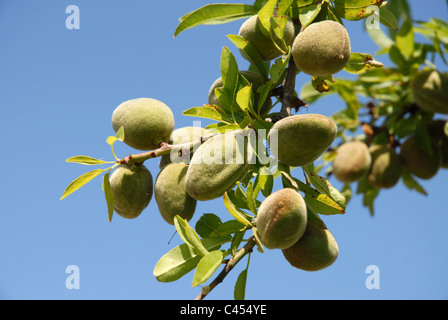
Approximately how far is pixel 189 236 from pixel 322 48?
0.61 metres

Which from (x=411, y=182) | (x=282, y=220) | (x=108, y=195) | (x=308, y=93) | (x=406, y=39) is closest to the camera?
→ (x=282, y=220)

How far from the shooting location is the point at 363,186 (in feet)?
9.87

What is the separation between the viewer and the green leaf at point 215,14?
135 centimetres

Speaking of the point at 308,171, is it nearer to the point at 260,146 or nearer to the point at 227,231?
the point at 260,146

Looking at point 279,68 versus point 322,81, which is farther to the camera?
point 322,81

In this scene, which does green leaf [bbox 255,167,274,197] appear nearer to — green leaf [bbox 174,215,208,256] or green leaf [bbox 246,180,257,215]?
green leaf [bbox 246,180,257,215]

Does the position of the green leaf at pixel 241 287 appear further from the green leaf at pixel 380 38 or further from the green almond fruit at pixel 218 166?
the green leaf at pixel 380 38

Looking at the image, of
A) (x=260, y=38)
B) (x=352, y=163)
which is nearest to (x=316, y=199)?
(x=260, y=38)

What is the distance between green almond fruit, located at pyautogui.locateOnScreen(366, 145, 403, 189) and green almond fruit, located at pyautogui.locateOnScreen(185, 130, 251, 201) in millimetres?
1695

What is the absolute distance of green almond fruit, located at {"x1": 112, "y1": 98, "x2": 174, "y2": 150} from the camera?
4.55 ft

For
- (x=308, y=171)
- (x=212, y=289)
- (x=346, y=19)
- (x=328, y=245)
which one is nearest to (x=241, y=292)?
(x=212, y=289)

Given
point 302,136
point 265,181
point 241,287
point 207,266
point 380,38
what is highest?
point 380,38

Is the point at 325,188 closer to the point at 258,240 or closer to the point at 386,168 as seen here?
the point at 258,240

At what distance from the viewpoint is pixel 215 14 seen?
141cm
